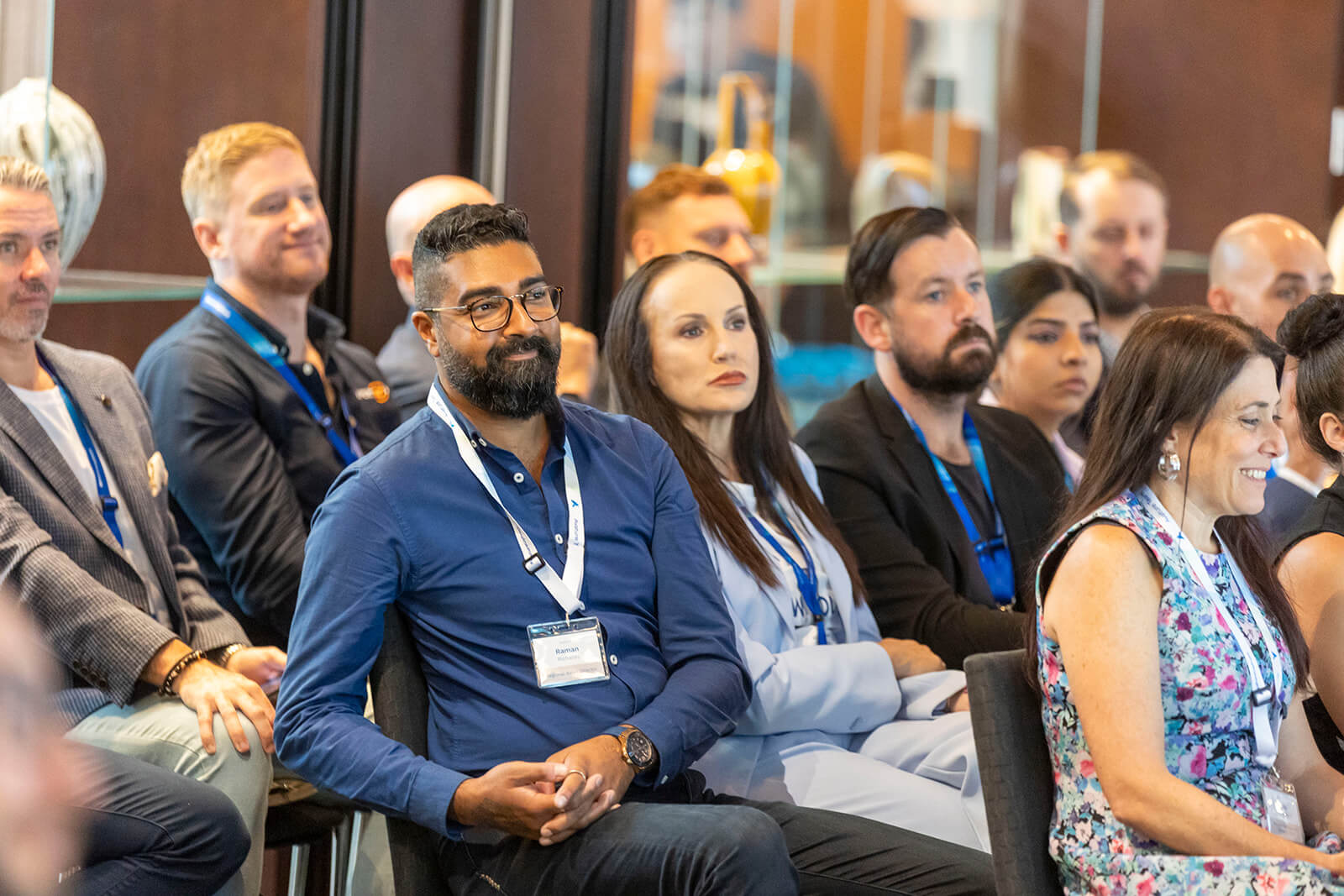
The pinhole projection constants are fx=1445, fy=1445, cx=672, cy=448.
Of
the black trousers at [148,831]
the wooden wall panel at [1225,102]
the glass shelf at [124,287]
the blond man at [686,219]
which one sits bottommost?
the black trousers at [148,831]

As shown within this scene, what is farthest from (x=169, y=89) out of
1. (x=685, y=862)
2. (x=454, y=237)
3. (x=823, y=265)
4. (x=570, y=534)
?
(x=823, y=265)

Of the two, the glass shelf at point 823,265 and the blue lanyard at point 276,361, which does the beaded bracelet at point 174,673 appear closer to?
the blue lanyard at point 276,361

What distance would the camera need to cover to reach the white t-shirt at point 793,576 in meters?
2.68

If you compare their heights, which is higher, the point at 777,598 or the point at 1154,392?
the point at 1154,392

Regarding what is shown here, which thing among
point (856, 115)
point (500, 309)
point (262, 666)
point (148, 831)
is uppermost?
point (856, 115)

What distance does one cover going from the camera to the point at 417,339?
12.0 feet

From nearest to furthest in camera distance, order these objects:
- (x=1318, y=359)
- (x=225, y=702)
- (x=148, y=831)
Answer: (x=148, y=831) → (x=1318, y=359) → (x=225, y=702)

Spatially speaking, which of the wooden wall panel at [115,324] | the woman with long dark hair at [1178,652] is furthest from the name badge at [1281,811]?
the wooden wall panel at [115,324]

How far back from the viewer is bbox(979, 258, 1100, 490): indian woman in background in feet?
12.1

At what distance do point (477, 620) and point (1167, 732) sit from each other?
96 cm

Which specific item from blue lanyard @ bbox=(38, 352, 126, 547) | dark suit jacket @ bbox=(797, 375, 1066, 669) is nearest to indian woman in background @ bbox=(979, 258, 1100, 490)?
dark suit jacket @ bbox=(797, 375, 1066, 669)

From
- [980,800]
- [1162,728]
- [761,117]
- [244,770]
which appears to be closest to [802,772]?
[980,800]

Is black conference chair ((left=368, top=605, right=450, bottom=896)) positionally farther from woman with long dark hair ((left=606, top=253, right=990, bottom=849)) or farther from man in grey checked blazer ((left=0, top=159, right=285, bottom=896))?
woman with long dark hair ((left=606, top=253, right=990, bottom=849))

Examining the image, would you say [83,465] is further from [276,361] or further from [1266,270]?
[1266,270]
